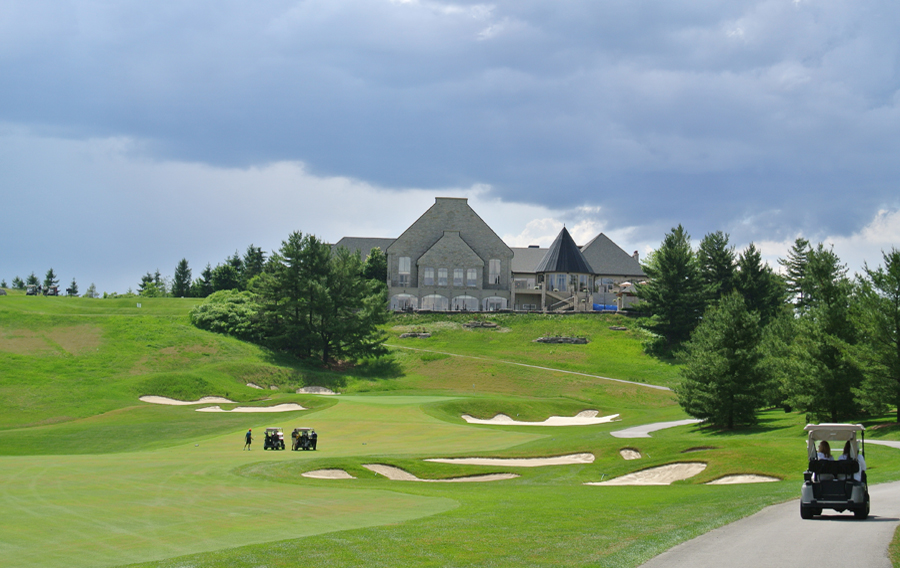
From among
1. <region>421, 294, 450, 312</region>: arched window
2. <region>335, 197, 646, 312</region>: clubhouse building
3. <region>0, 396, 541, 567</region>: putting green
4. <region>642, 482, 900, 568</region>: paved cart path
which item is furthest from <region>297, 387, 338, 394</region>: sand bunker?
<region>642, 482, 900, 568</region>: paved cart path

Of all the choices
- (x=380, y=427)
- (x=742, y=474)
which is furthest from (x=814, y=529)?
(x=380, y=427)

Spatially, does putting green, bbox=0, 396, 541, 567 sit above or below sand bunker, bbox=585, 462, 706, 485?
above

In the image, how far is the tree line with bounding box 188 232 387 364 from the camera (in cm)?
7550

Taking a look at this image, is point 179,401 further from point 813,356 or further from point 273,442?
point 813,356

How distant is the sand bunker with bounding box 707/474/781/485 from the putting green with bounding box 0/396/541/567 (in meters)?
10.1

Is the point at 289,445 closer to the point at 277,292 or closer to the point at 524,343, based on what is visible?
the point at 277,292

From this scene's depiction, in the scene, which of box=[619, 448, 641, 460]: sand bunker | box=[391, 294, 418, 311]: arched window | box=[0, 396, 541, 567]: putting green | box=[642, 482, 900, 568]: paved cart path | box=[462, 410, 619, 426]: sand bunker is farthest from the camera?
box=[391, 294, 418, 311]: arched window

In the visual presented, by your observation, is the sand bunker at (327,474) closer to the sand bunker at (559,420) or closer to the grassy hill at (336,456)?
the grassy hill at (336,456)

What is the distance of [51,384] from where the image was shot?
172 ft

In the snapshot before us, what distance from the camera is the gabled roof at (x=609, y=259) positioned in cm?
11400

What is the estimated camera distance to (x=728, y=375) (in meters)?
41.4

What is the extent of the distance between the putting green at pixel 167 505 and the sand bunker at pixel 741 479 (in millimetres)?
10127

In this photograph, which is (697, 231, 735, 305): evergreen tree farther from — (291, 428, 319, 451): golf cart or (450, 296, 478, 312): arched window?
(291, 428, 319, 451): golf cart

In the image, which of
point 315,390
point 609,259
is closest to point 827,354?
point 315,390
